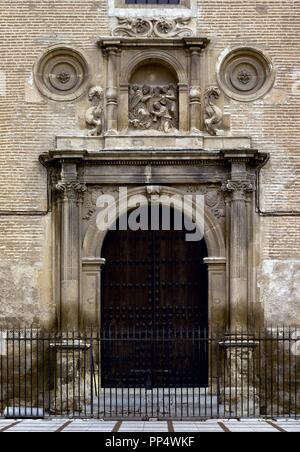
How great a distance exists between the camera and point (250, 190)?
18797mm

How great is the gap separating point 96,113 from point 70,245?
92.1 inches

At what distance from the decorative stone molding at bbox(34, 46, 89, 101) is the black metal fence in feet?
13.6

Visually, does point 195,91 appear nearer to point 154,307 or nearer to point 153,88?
point 153,88

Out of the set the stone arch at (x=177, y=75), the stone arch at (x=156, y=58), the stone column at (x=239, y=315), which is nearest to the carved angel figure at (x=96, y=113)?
the stone arch at (x=177, y=75)

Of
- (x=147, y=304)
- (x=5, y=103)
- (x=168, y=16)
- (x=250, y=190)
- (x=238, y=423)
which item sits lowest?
(x=238, y=423)

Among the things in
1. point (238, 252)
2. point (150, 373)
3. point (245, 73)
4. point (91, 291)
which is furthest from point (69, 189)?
point (245, 73)

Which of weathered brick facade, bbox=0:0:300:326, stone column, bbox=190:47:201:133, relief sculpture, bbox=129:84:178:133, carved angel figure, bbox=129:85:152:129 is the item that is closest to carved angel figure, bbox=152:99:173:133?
relief sculpture, bbox=129:84:178:133

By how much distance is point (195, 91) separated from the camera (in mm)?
19016

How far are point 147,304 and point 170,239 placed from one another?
1200 mm

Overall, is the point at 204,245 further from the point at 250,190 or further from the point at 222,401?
the point at 222,401

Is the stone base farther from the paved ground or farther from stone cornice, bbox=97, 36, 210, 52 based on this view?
the paved ground

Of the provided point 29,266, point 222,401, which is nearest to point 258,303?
point 222,401

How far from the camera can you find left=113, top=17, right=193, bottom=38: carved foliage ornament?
62.6 ft

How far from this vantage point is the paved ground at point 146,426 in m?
15.6
